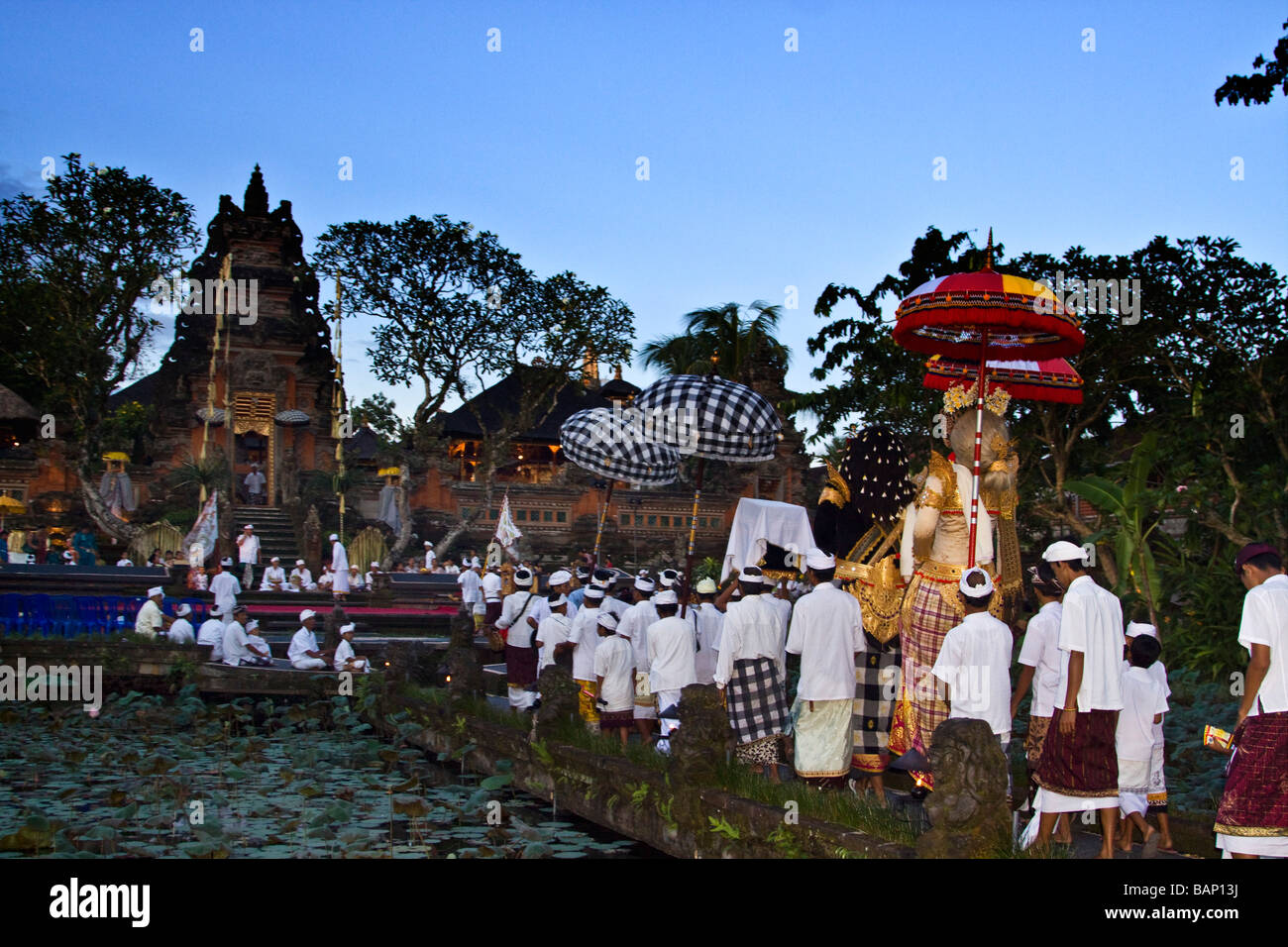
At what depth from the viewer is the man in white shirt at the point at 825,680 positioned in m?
7.27

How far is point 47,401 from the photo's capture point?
1165 inches

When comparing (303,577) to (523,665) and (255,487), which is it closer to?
(255,487)

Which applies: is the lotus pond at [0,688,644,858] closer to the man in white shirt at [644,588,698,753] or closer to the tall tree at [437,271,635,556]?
the man in white shirt at [644,588,698,753]

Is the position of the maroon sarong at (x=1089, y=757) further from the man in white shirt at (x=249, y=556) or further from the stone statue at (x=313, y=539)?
the stone statue at (x=313, y=539)

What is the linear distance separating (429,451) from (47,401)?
974cm

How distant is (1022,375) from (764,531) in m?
2.54

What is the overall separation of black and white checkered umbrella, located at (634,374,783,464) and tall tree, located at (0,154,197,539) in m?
21.1

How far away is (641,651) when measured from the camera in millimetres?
9938

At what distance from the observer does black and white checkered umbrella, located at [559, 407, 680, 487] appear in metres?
12.6

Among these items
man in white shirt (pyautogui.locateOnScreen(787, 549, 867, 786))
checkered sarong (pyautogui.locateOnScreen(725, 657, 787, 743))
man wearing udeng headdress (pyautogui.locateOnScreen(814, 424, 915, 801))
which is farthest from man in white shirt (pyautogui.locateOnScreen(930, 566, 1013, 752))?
checkered sarong (pyautogui.locateOnScreen(725, 657, 787, 743))

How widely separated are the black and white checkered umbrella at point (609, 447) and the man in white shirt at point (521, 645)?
59.2 inches
